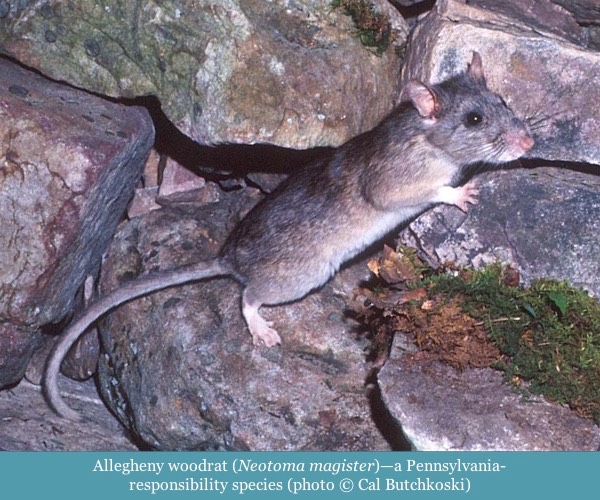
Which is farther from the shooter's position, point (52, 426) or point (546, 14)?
point (546, 14)

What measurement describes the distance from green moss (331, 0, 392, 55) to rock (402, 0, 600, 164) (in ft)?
1.49

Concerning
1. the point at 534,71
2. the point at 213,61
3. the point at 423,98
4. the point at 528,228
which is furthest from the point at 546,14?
the point at 213,61

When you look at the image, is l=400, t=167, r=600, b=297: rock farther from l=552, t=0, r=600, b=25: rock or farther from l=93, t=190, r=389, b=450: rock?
l=552, t=0, r=600, b=25: rock

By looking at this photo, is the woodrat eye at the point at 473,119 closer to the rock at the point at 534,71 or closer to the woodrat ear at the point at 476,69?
the woodrat ear at the point at 476,69

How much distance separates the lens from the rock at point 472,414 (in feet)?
18.2

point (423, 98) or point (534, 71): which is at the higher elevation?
point (534, 71)

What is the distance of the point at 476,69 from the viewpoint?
253 inches

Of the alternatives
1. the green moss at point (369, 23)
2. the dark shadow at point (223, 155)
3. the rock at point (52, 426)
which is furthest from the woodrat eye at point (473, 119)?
the rock at point (52, 426)

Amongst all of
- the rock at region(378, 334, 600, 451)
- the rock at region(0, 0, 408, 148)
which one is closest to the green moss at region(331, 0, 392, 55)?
the rock at region(0, 0, 408, 148)

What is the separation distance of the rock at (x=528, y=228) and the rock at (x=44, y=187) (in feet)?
8.23

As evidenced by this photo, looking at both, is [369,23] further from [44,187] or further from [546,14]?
[44,187]

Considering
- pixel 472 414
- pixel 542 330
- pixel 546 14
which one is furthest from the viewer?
pixel 546 14

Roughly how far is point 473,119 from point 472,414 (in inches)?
81.7

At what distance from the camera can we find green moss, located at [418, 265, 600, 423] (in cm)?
576
